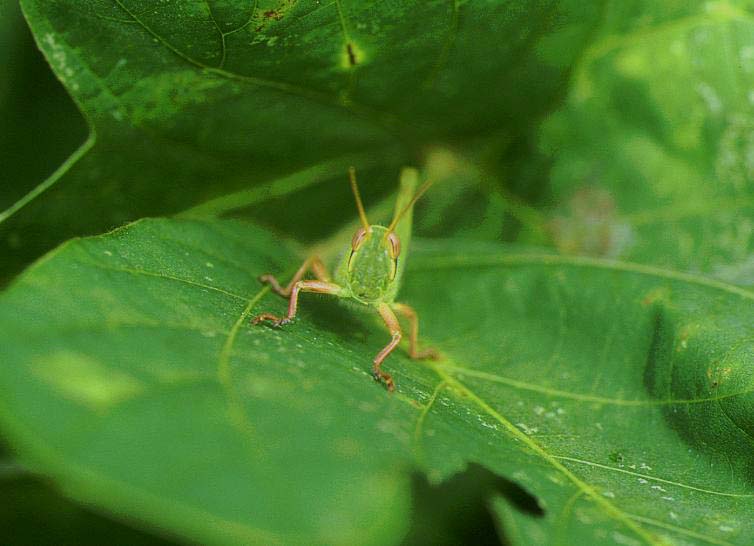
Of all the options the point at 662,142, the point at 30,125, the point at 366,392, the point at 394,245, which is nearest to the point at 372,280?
the point at 394,245

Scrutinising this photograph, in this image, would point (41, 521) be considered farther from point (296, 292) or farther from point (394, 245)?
point (394, 245)

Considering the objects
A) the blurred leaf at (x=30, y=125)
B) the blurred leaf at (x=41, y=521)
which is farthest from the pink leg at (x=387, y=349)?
the blurred leaf at (x=30, y=125)

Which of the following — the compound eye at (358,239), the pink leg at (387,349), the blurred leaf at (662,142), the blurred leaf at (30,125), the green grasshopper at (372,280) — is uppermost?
→ the blurred leaf at (662,142)

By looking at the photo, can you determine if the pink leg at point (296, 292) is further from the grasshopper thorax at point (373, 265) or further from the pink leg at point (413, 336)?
the pink leg at point (413, 336)

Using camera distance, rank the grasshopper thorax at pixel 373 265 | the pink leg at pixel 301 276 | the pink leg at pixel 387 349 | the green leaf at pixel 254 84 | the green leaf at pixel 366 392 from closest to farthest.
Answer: the green leaf at pixel 366 392, the pink leg at pixel 387 349, the green leaf at pixel 254 84, the pink leg at pixel 301 276, the grasshopper thorax at pixel 373 265

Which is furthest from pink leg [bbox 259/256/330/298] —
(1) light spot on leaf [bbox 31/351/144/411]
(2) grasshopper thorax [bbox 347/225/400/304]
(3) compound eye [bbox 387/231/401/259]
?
(1) light spot on leaf [bbox 31/351/144/411]

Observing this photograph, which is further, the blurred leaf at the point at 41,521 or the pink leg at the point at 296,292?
the blurred leaf at the point at 41,521
